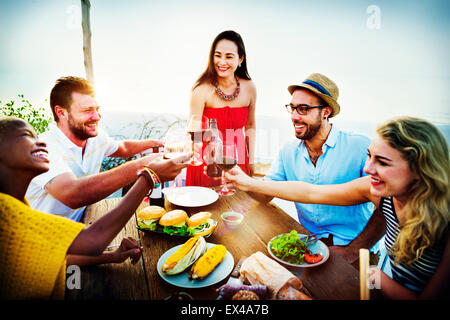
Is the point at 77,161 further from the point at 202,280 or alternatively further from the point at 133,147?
the point at 202,280

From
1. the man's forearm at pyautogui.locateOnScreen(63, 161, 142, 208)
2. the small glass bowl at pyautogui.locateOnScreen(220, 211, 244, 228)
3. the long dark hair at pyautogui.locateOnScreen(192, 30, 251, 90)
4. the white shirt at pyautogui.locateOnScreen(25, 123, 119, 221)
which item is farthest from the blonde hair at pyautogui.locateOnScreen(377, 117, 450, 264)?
the long dark hair at pyautogui.locateOnScreen(192, 30, 251, 90)

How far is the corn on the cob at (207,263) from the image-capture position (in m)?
1.00

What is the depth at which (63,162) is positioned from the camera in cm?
163

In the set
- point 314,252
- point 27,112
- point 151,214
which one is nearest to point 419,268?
point 314,252

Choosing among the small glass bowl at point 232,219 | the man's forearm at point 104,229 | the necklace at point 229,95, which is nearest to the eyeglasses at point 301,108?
the necklace at point 229,95

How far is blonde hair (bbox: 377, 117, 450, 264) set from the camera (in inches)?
41.3

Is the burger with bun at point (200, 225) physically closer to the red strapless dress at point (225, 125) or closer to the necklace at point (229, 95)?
the red strapless dress at point (225, 125)

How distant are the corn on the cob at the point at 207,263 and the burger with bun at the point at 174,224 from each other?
259 millimetres

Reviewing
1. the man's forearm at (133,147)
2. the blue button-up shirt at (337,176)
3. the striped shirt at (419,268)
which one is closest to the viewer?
the striped shirt at (419,268)

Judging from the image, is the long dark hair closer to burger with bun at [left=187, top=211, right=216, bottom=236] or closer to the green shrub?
burger with bun at [left=187, top=211, right=216, bottom=236]

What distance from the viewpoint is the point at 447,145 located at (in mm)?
1112

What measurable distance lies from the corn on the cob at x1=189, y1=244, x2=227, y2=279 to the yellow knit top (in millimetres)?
500

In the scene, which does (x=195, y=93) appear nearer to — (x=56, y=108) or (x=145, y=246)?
(x=56, y=108)
